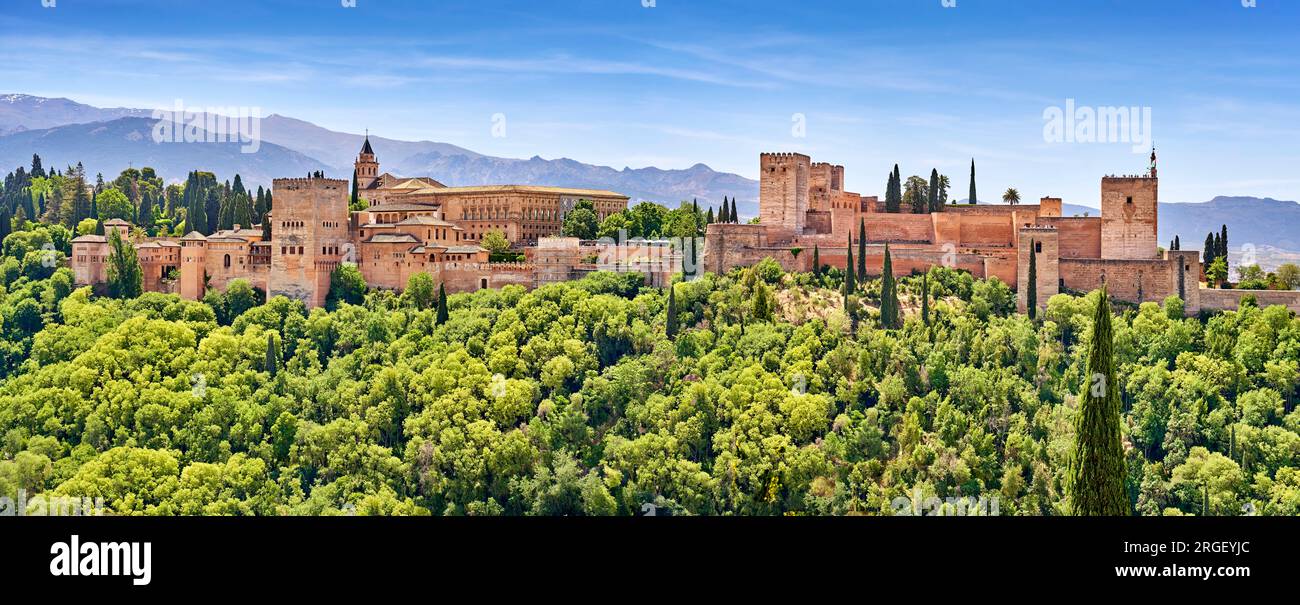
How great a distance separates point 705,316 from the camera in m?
41.1

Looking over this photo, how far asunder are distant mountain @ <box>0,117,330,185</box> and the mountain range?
0.10m

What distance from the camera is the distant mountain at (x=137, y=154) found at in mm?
133875

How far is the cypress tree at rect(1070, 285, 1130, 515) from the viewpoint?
24.8 metres

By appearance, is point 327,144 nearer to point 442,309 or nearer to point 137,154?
point 137,154

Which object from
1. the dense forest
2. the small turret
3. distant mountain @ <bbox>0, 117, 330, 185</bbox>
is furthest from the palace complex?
distant mountain @ <bbox>0, 117, 330, 185</bbox>

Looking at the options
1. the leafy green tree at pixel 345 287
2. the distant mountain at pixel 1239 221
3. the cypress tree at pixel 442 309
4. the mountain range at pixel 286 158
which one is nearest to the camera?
the cypress tree at pixel 442 309

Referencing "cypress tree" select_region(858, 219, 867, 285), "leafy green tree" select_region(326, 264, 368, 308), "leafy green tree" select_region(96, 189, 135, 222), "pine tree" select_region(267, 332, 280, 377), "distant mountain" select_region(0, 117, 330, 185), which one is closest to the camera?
"cypress tree" select_region(858, 219, 867, 285)

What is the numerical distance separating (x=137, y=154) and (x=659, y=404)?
114m

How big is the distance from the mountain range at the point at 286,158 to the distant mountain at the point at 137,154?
0.10m

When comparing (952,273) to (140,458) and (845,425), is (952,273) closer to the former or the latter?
(845,425)

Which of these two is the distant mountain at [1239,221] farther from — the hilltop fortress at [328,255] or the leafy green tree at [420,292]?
the leafy green tree at [420,292]

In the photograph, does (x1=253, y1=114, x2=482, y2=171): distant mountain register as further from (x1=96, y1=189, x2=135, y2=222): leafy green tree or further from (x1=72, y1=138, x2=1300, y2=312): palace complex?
(x1=72, y1=138, x2=1300, y2=312): palace complex

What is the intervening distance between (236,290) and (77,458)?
9.30 m

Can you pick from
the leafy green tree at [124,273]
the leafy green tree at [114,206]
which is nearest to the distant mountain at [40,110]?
the leafy green tree at [114,206]
